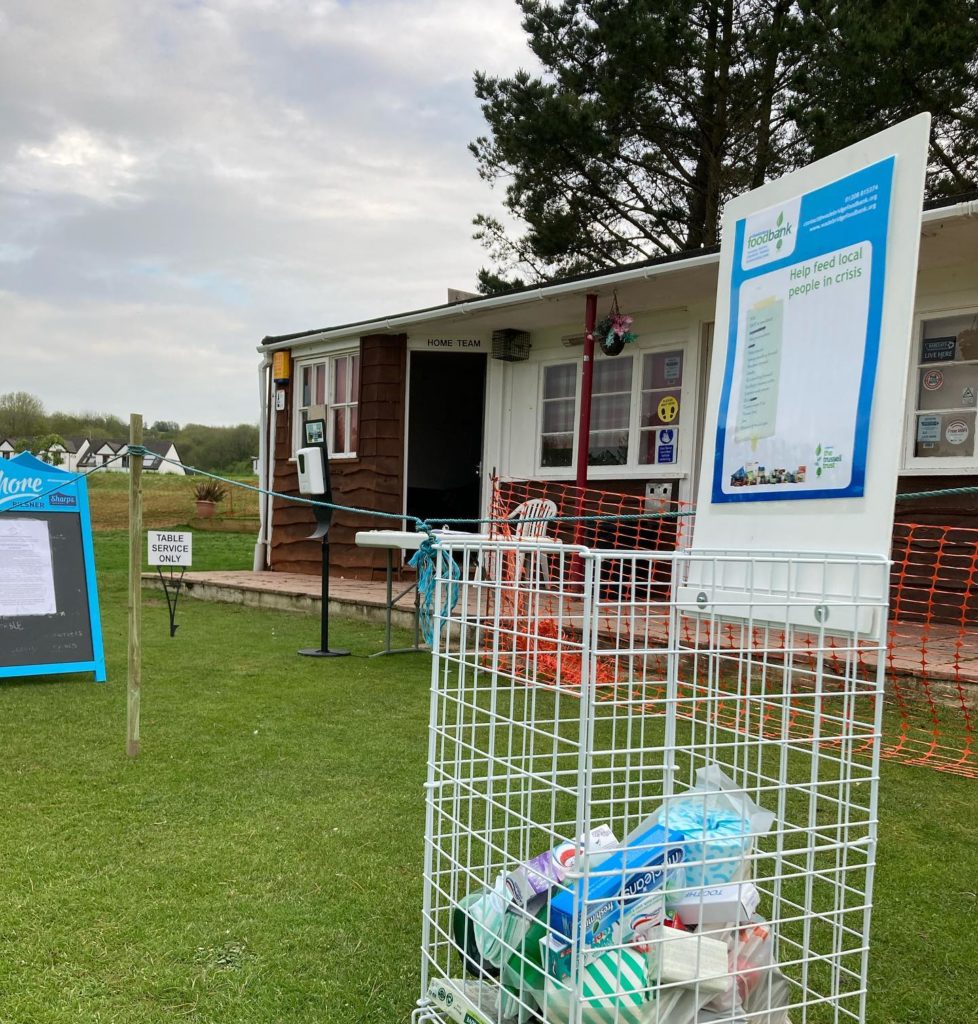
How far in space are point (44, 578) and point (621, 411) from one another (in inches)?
214

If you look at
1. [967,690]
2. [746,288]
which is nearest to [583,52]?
[967,690]

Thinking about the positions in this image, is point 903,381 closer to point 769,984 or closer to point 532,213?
point 769,984

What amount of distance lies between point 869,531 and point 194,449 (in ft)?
103

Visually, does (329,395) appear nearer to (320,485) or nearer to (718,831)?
(320,485)

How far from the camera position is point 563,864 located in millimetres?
1650

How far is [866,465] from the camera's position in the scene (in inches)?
65.2

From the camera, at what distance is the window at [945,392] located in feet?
20.7

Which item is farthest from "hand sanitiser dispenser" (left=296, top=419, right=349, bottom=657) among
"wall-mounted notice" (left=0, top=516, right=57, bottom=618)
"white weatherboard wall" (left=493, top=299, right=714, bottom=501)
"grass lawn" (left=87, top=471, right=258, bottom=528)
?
"grass lawn" (left=87, top=471, right=258, bottom=528)

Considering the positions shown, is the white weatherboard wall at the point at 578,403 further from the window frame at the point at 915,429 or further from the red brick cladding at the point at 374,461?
the window frame at the point at 915,429

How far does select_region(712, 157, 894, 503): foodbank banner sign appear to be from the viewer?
167cm

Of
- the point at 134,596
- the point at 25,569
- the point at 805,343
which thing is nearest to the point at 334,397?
the point at 25,569

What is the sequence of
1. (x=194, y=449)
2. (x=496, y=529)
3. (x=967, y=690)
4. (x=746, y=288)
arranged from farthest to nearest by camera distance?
1. (x=194, y=449)
2. (x=496, y=529)
3. (x=967, y=690)
4. (x=746, y=288)

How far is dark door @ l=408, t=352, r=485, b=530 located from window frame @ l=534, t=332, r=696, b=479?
1449 millimetres

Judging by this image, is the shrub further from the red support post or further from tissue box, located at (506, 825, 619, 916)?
tissue box, located at (506, 825, 619, 916)
